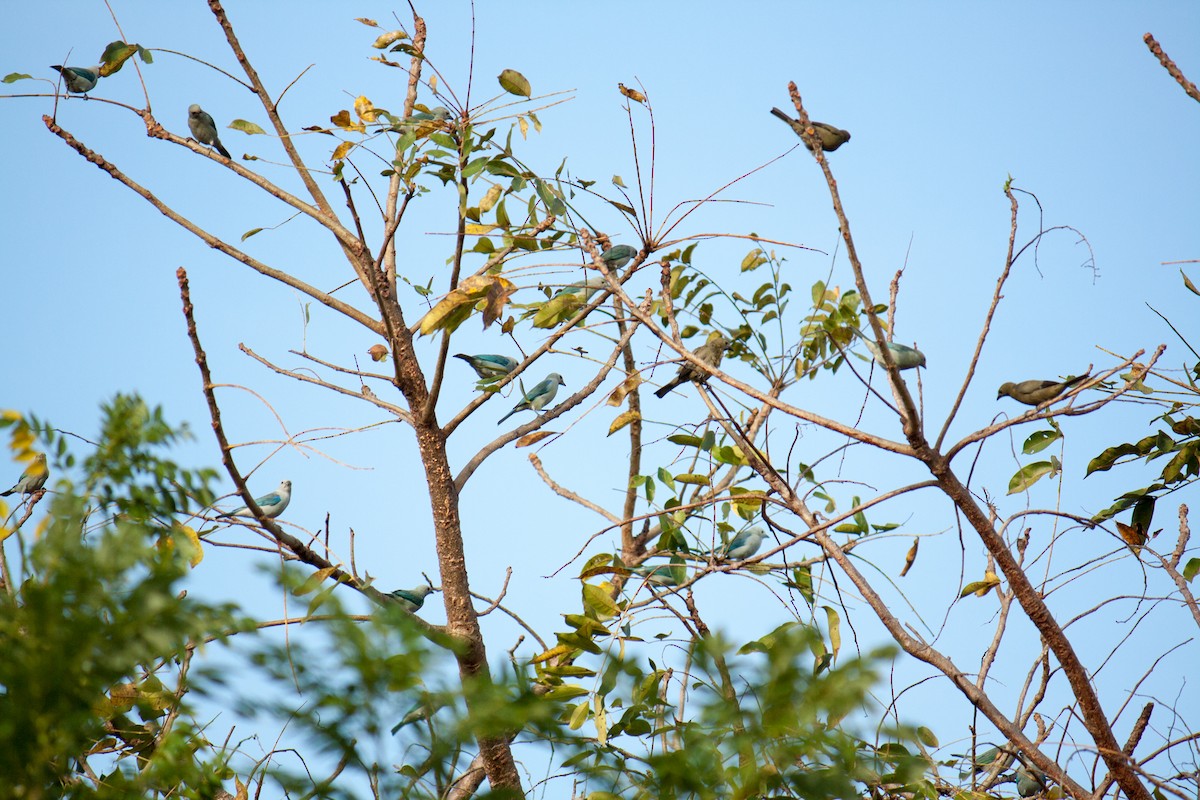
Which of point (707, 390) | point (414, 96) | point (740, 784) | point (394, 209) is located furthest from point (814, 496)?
point (740, 784)

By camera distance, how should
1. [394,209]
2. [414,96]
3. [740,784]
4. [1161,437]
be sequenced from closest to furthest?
[740,784] → [1161,437] → [394,209] → [414,96]

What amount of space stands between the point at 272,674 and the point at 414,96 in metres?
2.87

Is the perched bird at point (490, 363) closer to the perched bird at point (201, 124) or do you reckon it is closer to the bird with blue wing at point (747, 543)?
the bird with blue wing at point (747, 543)

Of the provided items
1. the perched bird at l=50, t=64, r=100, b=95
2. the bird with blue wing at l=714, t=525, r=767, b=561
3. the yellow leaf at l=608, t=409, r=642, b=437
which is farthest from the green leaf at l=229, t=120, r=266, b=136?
the bird with blue wing at l=714, t=525, r=767, b=561

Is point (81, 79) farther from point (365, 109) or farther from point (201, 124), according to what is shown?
point (365, 109)

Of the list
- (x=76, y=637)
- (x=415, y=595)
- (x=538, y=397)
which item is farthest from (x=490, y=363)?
(x=76, y=637)

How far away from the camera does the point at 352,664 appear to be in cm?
99

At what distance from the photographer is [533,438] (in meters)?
2.97

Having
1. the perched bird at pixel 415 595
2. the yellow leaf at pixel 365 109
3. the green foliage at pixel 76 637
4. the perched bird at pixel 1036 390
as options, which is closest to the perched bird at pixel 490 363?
the perched bird at pixel 415 595

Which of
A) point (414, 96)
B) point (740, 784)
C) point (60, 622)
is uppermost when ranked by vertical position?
point (414, 96)

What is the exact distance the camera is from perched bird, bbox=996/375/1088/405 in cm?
271

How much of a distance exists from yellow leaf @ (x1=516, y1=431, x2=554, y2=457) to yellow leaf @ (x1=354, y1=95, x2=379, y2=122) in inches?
39.2

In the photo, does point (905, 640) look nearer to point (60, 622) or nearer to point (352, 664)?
point (352, 664)

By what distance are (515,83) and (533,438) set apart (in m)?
1.00
